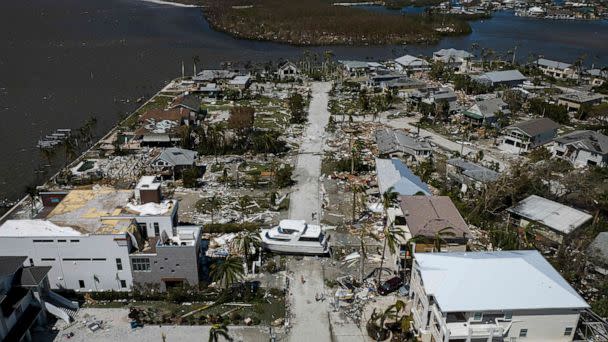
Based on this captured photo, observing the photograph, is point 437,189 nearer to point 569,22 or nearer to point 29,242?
point 29,242

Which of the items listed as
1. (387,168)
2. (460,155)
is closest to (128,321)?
(387,168)

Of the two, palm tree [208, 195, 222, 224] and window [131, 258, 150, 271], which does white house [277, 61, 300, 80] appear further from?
window [131, 258, 150, 271]

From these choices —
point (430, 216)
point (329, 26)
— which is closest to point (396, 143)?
point (430, 216)

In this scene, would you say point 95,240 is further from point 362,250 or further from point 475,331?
point 475,331

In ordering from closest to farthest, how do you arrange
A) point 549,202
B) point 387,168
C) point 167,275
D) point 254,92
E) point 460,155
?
point 167,275, point 549,202, point 387,168, point 460,155, point 254,92

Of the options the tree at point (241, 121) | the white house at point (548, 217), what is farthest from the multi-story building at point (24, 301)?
the white house at point (548, 217)

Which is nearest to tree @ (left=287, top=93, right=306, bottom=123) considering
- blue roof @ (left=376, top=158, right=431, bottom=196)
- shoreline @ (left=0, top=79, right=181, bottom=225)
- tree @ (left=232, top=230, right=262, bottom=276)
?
blue roof @ (left=376, top=158, right=431, bottom=196)

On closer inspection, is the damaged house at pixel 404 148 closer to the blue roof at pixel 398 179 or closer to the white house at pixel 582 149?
the blue roof at pixel 398 179
